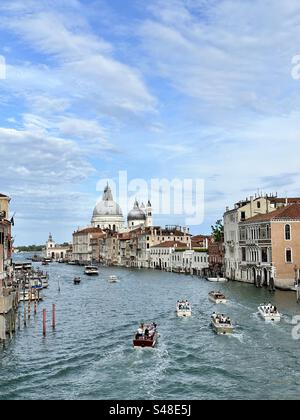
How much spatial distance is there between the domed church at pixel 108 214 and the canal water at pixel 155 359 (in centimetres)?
11869

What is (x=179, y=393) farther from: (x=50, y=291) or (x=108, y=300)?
(x=50, y=291)

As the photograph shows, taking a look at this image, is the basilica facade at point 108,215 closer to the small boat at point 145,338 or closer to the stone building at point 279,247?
the stone building at point 279,247

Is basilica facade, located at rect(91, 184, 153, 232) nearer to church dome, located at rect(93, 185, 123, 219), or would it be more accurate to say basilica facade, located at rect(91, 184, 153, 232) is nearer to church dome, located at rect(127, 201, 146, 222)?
church dome, located at rect(93, 185, 123, 219)

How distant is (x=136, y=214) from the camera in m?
141

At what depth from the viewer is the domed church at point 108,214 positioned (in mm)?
152875

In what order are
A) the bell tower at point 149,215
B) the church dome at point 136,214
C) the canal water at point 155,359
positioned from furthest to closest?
the church dome at point 136,214 < the bell tower at point 149,215 < the canal water at point 155,359

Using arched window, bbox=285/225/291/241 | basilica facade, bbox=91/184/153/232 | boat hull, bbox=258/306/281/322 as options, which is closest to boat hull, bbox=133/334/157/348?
boat hull, bbox=258/306/281/322

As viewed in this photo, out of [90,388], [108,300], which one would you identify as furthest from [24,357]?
[108,300]

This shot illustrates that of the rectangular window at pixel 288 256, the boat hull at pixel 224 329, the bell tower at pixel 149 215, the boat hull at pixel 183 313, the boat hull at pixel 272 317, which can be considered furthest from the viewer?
the bell tower at pixel 149 215

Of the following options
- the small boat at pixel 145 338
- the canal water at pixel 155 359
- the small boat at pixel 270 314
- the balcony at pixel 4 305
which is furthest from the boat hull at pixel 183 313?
the balcony at pixel 4 305

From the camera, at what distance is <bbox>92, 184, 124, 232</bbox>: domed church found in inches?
6019

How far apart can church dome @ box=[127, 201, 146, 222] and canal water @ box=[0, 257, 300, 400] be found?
349 feet

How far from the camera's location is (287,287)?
42750 mm

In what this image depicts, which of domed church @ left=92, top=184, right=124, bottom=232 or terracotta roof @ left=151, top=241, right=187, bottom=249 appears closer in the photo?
terracotta roof @ left=151, top=241, right=187, bottom=249
